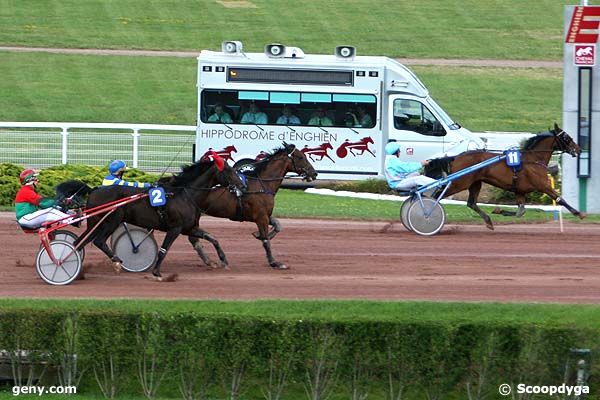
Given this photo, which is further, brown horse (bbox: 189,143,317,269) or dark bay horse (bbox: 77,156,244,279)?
brown horse (bbox: 189,143,317,269)

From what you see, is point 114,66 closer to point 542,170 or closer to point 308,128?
point 308,128

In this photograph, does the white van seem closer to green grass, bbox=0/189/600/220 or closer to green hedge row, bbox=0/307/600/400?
green grass, bbox=0/189/600/220

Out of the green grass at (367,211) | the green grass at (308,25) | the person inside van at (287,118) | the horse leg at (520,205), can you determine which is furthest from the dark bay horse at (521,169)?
the green grass at (308,25)

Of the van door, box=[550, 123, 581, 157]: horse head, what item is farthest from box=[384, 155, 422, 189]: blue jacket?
the van door

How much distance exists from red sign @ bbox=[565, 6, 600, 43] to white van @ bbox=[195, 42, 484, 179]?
4246 millimetres

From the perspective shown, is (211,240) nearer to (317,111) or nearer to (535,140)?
(535,140)

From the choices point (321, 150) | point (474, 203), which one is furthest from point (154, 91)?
point (474, 203)

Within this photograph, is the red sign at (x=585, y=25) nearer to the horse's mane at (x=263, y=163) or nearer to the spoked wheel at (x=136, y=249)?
the horse's mane at (x=263, y=163)

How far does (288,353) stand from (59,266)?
4.15m

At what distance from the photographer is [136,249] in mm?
15016

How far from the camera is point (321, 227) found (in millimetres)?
19094

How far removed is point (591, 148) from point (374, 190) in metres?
4.44

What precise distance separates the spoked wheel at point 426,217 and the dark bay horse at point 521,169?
49cm

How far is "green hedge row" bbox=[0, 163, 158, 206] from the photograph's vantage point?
806 inches
